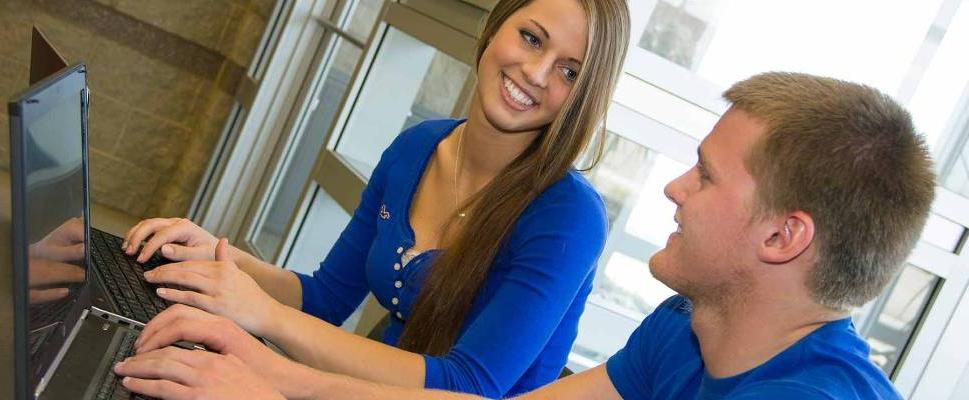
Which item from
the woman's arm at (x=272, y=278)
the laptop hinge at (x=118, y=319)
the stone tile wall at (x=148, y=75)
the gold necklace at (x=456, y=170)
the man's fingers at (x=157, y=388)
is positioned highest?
the gold necklace at (x=456, y=170)

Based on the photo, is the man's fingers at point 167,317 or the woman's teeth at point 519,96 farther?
the woman's teeth at point 519,96

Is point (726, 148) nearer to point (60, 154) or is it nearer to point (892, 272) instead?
point (892, 272)

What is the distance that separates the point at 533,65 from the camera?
6.21 feet

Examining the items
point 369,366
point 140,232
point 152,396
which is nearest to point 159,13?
point 140,232

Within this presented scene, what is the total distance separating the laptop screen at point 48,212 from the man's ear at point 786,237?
73 cm

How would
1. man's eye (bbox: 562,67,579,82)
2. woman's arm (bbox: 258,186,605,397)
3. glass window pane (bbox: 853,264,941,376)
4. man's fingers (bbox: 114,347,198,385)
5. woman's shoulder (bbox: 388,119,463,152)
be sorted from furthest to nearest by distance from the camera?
glass window pane (bbox: 853,264,941,376) → woman's shoulder (bbox: 388,119,463,152) → man's eye (bbox: 562,67,579,82) → woman's arm (bbox: 258,186,605,397) → man's fingers (bbox: 114,347,198,385)

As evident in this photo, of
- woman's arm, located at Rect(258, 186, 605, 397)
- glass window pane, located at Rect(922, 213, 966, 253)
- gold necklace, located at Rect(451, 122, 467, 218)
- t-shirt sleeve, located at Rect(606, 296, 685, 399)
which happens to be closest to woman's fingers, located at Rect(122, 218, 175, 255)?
woman's arm, located at Rect(258, 186, 605, 397)

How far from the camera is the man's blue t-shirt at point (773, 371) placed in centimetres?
120

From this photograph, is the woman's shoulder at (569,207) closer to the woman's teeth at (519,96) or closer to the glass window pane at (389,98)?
the woman's teeth at (519,96)

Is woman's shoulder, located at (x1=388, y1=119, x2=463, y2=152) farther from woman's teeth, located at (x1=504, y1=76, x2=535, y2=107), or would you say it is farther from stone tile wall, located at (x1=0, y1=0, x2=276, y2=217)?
stone tile wall, located at (x1=0, y1=0, x2=276, y2=217)

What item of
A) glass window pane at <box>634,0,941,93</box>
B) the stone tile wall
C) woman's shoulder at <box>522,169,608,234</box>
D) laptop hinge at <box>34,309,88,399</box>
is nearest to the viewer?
laptop hinge at <box>34,309,88,399</box>

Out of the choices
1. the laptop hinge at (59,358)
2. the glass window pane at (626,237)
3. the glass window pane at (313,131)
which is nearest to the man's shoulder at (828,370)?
the laptop hinge at (59,358)

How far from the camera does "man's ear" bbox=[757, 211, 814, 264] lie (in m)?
1.27

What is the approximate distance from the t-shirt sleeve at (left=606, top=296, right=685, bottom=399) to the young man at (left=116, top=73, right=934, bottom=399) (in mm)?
139
